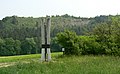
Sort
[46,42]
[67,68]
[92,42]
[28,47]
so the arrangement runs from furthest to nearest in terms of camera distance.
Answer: [28,47]
[92,42]
[46,42]
[67,68]

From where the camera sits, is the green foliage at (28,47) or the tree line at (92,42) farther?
the green foliage at (28,47)

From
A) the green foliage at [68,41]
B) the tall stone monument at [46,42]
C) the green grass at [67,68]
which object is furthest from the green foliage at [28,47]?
the green grass at [67,68]

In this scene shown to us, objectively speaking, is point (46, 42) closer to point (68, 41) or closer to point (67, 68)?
point (67, 68)

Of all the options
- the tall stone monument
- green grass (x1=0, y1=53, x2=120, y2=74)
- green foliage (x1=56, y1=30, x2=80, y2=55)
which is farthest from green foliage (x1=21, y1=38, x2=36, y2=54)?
green grass (x1=0, y1=53, x2=120, y2=74)

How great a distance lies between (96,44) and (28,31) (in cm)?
7065

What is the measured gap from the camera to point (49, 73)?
37.8ft

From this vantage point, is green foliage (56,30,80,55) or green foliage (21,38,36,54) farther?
green foliage (21,38,36,54)

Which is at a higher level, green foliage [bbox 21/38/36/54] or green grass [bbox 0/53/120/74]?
green grass [bbox 0/53/120/74]

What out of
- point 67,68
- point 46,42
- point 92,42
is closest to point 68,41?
point 92,42

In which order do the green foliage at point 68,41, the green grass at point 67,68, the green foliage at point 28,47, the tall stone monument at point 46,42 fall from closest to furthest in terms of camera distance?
1. the green grass at point 67,68
2. the tall stone monument at point 46,42
3. the green foliage at point 68,41
4. the green foliage at point 28,47

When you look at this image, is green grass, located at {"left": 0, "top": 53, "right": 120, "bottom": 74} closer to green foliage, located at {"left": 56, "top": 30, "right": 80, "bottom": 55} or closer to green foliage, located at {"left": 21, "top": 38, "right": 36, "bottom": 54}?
green foliage, located at {"left": 56, "top": 30, "right": 80, "bottom": 55}

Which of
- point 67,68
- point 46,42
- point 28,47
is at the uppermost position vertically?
point 46,42

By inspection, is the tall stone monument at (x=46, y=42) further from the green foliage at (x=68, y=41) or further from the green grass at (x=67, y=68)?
the green foliage at (x=68, y=41)

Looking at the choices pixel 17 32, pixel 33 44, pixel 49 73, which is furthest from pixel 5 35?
pixel 49 73
